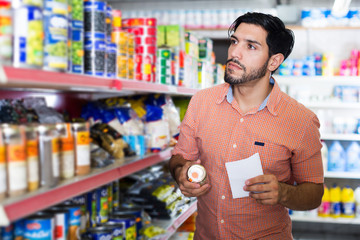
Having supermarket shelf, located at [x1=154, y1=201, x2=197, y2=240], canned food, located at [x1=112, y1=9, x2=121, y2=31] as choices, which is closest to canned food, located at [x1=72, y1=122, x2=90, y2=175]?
canned food, located at [x1=112, y1=9, x2=121, y2=31]

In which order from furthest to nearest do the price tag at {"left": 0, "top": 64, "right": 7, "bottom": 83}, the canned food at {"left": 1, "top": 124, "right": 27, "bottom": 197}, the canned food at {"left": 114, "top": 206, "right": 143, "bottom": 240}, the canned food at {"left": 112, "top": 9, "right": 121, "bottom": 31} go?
the canned food at {"left": 114, "top": 206, "right": 143, "bottom": 240}, the canned food at {"left": 112, "top": 9, "right": 121, "bottom": 31}, the canned food at {"left": 1, "top": 124, "right": 27, "bottom": 197}, the price tag at {"left": 0, "top": 64, "right": 7, "bottom": 83}

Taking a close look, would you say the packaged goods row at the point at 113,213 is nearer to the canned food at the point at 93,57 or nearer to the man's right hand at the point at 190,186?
the man's right hand at the point at 190,186

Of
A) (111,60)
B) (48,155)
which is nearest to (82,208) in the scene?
(48,155)

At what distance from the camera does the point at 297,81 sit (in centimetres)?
563

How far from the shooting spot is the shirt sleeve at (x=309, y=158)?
80.4 inches

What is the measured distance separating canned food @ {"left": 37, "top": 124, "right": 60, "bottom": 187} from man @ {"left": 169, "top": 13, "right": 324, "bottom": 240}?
736 mm

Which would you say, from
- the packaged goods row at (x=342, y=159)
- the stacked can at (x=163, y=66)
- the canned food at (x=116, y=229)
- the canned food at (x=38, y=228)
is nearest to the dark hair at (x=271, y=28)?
the stacked can at (x=163, y=66)

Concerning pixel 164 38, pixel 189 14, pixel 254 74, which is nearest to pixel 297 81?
pixel 189 14

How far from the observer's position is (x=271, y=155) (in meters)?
2.06

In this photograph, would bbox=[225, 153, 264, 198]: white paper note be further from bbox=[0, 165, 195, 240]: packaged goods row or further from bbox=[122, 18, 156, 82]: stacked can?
bbox=[122, 18, 156, 82]: stacked can

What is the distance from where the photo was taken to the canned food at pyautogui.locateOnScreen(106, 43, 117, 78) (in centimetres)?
183

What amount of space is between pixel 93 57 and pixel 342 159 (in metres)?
4.72

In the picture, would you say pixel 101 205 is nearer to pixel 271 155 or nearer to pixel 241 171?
pixel 241 171

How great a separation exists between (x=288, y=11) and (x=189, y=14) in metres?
1.50
